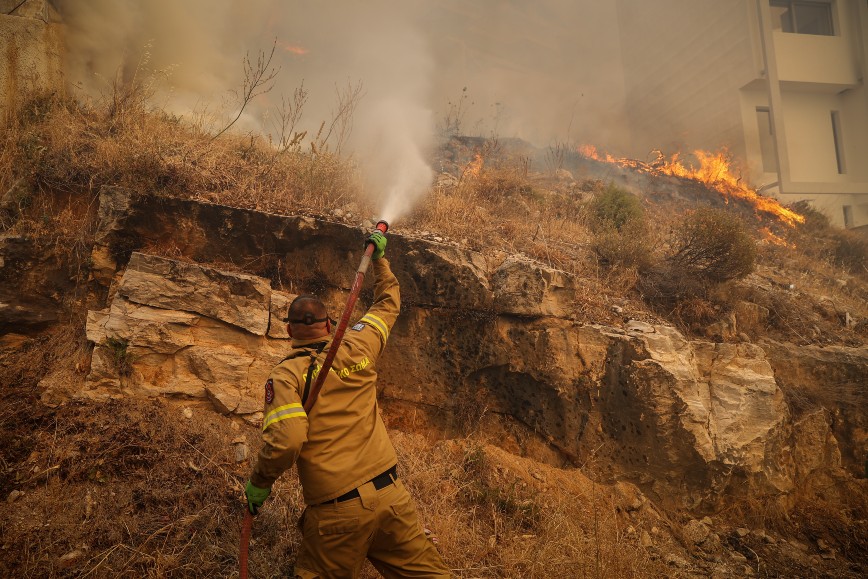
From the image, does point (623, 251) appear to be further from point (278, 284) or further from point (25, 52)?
point (25, 52)

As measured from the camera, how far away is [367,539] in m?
2.19

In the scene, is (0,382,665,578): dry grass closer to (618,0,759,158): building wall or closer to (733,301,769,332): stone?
(733,301,769,332): stone

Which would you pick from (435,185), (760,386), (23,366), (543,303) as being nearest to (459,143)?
(435,185)

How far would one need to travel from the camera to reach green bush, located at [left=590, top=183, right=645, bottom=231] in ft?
23.1

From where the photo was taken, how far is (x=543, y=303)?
4621 mm

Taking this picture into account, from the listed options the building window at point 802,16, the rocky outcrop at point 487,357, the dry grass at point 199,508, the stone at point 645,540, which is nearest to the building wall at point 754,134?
the building window at point 802,16

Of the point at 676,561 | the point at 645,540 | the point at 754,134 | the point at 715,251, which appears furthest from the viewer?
the point at 754,134

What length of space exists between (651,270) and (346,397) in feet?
16.2

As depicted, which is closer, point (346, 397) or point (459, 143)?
point (346, 397)

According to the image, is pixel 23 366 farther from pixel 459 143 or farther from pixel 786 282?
pixel 459 143

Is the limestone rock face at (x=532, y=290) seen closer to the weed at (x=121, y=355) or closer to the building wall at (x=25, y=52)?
the weed at (x=121, y=355)

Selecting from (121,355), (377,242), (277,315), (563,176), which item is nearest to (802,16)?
(563,176)

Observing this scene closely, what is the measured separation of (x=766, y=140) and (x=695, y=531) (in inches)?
549

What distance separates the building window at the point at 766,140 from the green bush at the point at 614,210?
358 inches
